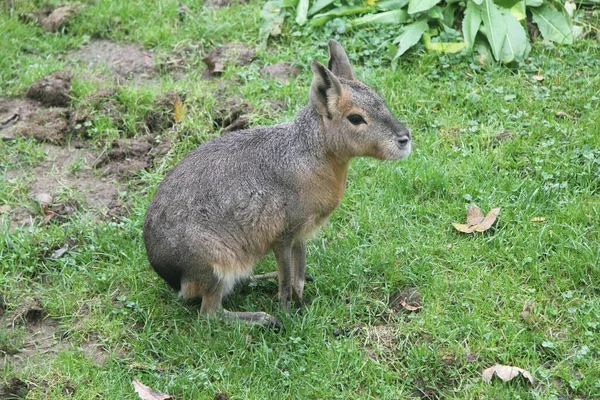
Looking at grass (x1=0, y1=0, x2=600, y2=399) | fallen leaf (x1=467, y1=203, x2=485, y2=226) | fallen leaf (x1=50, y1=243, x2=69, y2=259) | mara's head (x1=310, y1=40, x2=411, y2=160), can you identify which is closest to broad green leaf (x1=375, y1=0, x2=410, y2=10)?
grass (x1=0, y1=0, x2=600, y2=399)

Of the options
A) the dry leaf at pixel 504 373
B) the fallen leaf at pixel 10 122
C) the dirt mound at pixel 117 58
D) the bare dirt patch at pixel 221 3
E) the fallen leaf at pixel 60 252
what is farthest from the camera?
the bare dirt patch at pixel 221 3

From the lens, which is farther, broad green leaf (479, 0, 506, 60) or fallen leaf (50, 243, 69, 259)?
broad green leaf (479, 0, 506, 60)

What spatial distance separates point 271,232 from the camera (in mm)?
4883

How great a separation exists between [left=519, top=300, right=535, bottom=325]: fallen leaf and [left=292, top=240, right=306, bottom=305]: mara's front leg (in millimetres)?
1322

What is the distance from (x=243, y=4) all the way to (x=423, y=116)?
7.86ft

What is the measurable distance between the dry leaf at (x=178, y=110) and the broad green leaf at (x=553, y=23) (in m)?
3.10

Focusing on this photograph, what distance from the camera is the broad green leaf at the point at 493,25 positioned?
6.88 m

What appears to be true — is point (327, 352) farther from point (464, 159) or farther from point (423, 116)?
point (423, 116)

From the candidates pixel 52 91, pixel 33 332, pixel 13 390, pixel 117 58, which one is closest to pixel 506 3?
pixel 117 58

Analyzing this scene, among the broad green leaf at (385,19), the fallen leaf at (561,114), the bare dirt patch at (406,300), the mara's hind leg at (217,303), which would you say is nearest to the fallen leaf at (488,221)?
the bare dirt patch at (406,300)

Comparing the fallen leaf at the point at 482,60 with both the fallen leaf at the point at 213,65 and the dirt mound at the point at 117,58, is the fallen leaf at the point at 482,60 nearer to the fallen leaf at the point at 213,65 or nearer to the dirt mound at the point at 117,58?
the fallen leaf at the point at 213,65

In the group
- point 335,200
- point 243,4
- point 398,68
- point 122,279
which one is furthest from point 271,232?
point 243,4

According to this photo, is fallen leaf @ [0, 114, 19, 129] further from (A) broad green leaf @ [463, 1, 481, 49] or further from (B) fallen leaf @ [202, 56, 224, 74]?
(A) broad green leaf @ [463, 1, 481, 49]

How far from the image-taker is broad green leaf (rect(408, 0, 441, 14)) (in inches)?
275
